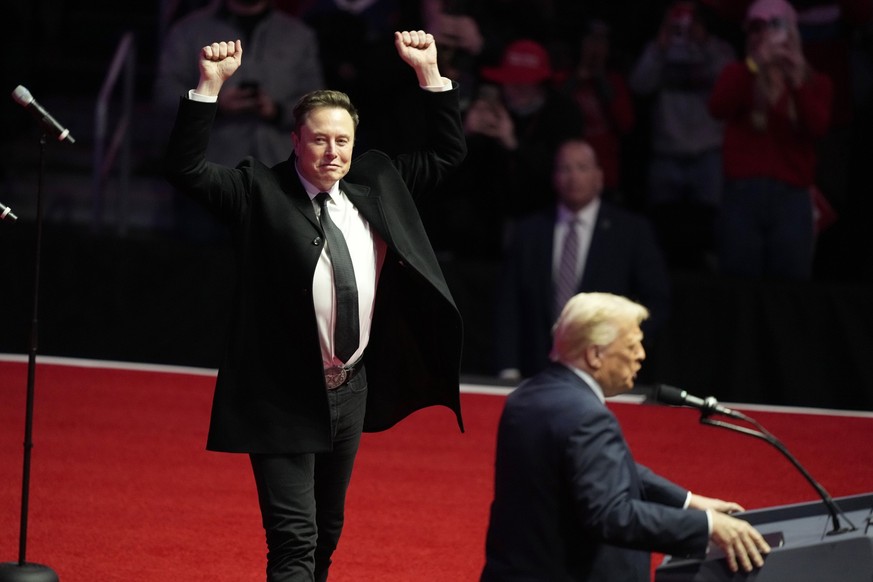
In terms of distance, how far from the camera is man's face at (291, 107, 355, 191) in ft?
12.0

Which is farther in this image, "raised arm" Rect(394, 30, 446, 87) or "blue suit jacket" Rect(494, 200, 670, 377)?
"blue suit jacket" Rect(494, 200, 670, 377)

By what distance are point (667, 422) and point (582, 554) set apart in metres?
4.32

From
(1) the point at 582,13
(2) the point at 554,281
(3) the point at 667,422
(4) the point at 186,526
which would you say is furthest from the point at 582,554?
(1) the point at 582,13

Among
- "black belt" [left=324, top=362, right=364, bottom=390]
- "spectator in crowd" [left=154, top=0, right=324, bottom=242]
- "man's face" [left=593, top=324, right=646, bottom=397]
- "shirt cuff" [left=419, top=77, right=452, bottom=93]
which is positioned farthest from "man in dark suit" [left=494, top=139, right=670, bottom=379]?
"man's face" [left=593, top=324, right=646, bottom=397]

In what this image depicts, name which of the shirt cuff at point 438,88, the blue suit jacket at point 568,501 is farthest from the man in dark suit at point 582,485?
the shirt cuff at point 438,88

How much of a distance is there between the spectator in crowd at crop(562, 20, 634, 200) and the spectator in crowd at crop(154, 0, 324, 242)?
1.56m

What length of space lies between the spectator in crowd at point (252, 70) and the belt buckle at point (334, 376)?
4.52 m

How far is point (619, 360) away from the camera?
3.09m

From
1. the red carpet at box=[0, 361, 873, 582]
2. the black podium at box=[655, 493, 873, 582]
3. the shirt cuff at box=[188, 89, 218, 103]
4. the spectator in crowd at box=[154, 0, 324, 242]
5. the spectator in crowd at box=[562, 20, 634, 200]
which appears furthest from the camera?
the spectator in crowd at box=[562, 20, 634, 200]

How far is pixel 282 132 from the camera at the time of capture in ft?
27.3

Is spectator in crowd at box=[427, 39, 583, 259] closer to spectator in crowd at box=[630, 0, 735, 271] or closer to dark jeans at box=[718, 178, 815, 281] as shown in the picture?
spectator in crowd at box=[630, 0, 735, 271]

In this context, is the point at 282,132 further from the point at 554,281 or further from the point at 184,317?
the point at 554,281

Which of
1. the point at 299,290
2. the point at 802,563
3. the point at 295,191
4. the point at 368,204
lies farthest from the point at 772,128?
the point at 802,563

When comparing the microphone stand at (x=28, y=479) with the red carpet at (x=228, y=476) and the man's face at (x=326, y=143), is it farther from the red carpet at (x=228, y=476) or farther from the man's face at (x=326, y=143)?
the man's face at (x=326, y=143)
